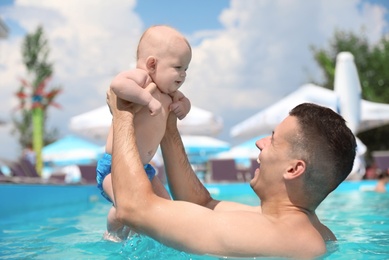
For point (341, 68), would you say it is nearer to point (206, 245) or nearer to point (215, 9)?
point (206, 245)

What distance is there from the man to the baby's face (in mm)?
257

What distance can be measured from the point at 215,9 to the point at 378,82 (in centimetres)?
2018

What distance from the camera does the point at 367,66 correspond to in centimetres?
3238

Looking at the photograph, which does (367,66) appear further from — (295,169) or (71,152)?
(295,169)

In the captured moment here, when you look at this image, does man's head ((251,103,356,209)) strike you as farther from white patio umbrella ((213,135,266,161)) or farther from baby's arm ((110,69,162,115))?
white patio umbrella ((213,135,266,161))

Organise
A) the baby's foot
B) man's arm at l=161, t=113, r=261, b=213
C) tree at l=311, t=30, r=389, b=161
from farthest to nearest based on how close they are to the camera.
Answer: tree at l=311, t=30, r=389, b=161 < the baby's foot < man's arm at l=161, t=113, r=261, b=213

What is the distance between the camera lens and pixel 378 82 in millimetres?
30797

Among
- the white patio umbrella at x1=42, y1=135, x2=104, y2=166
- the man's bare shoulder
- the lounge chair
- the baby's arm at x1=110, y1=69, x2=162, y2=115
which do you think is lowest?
the man's bare shoulder

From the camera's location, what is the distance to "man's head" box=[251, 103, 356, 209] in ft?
8.05

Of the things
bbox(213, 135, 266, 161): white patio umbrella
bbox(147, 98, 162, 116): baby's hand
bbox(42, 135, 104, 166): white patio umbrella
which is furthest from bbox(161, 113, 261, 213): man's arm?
bbox(213, 135, 266, 161): white patio umbrella

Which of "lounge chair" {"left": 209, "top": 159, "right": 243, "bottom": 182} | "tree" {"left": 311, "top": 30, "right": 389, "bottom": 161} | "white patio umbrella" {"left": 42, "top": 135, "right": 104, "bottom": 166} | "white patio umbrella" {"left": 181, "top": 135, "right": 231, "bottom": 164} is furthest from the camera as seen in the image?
"tree" {"left": 311, "top": 30, "right": 389, "bottom": 161}

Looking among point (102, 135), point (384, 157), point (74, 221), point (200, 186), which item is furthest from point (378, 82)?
point (200, 186)

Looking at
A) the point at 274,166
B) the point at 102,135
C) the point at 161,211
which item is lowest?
the point at 161,211

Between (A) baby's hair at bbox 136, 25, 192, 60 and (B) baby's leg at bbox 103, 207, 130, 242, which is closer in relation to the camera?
(A) baby's hair at bbox 136, 25, 192, 60
